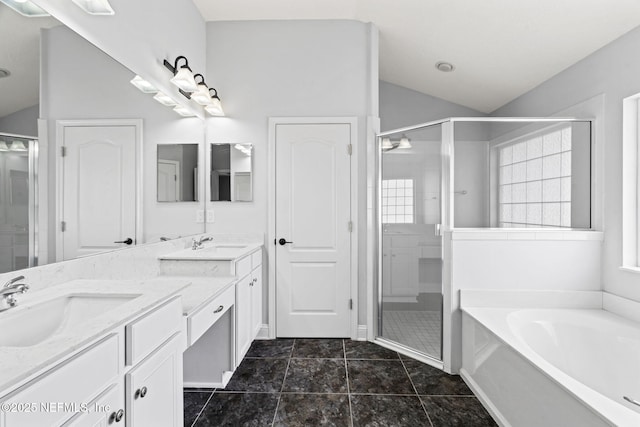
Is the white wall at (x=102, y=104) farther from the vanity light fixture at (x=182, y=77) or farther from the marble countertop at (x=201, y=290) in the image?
the marble countertop at (x=201, y=290)

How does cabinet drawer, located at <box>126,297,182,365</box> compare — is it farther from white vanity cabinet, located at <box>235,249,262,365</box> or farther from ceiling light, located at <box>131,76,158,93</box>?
ceiling light, located at <box>131,76,158,93</box>

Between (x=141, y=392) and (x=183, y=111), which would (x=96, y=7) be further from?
(x=141, y=392)

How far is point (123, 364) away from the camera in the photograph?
1.00 metres

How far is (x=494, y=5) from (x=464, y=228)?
5.40 ft

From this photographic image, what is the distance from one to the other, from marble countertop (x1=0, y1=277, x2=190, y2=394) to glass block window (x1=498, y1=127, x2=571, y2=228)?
2.34 metres

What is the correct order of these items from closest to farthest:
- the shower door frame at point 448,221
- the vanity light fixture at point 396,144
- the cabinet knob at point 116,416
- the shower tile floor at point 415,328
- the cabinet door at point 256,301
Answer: the cabinet knob at point 116,416, the shower door frame at point 448,221, the shower tile floor at point 415,328, the cabinet door at point 256,301, the vanity light fixture at point 396,144

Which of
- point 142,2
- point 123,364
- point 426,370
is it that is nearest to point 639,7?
point 426,370


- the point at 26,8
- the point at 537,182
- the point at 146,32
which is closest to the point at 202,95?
the point at 146,32

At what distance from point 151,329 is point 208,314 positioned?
59 centimetres

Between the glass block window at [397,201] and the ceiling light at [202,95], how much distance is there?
1.69 metres

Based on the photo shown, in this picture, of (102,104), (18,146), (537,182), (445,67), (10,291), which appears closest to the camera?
(10,291)

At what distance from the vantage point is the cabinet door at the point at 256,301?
2572 millimetres

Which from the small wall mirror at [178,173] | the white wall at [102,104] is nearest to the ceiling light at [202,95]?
A: the white wall at [102,104]

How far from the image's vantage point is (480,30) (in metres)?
2.56
